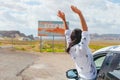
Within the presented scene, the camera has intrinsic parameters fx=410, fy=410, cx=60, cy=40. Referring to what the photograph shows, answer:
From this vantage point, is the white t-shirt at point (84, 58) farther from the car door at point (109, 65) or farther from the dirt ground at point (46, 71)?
the dirt ground at point (46, 71)

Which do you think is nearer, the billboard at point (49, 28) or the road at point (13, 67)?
the road at point (13, 67)

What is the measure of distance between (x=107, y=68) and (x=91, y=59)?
1.84ft

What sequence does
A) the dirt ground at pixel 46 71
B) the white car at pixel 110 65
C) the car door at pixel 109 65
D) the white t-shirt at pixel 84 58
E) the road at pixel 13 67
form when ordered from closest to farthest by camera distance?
the white car at pixel 110 65, the car door at pixel 109 65, the white t-shirt at pixel 84 58, the dirt ground at pixel 46 71, the road at pixel 13 67

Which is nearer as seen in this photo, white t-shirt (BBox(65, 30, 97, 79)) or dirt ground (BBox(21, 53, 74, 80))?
white t-shirt (BBox(65, 30, 97, 79))

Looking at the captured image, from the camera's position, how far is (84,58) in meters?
6.18

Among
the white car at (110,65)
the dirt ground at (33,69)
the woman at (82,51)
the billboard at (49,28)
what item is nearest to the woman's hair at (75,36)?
the woman at (82,51)

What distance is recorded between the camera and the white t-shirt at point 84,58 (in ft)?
20.2

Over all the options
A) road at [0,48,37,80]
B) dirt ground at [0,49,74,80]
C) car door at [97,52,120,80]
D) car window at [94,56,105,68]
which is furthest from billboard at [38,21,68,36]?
car door at [97,52,120,80]

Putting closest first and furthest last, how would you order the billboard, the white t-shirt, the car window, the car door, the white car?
the white car → the car door → the white t-shirt → the car window → the billboard

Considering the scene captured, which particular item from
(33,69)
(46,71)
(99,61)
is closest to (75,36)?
(99,61)

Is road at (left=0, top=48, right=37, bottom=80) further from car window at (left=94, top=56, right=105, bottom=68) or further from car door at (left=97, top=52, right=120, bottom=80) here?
car door at (left=97, top=52, right=120, bottom=80)

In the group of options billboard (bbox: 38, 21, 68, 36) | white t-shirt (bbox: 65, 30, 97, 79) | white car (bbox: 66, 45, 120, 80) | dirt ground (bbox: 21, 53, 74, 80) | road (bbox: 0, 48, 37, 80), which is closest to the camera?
white car (bbox: 66, 45, 120, 80)

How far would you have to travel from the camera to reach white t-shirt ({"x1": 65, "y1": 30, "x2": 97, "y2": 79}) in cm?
617

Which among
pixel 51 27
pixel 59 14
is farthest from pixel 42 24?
pixel 59 14
